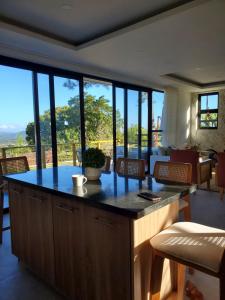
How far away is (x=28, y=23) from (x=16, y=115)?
4.94 feet

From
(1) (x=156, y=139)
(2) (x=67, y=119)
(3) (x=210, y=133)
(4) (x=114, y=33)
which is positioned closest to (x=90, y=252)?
(4) (x=114, y=33)

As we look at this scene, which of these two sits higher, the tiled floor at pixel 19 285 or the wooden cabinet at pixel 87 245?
the wooden cabinet at pixel 87 245

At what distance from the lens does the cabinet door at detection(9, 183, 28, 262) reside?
82.7 inches

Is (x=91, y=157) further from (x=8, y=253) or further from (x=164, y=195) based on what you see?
(x=8, y=253)

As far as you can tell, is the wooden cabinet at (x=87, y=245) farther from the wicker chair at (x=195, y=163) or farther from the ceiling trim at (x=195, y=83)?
the ceiling trim at (x=195, y=83)

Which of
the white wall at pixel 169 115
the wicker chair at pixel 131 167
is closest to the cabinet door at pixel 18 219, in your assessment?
the wicker chair at pixel 131 167

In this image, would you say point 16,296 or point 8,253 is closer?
point 16,296

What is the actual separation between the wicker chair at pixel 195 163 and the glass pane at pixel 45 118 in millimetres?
2488

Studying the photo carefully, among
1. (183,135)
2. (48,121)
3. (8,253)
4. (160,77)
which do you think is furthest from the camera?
(183,135)

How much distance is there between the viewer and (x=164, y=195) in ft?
A: 5.14

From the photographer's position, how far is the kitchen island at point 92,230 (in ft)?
4.53

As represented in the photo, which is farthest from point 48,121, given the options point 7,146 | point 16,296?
point 16,296

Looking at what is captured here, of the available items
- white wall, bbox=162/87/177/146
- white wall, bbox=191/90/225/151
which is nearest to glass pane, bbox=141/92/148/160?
white wall, bbox=162/87/177/146

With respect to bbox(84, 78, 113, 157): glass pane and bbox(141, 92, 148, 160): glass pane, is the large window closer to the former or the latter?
bbox(141, 92, 148, 160): glass pane
